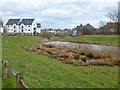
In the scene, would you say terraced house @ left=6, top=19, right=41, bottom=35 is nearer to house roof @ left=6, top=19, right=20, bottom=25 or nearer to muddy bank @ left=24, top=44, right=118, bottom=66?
house roof @ left=6, top=19, right=20, bottom=25

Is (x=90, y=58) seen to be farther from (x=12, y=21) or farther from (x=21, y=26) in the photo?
(x=12, y=21)

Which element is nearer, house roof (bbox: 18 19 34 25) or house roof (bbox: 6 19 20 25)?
house roof (bbox: 18 19 34 25)

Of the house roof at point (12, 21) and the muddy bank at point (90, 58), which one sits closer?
the muddy bank at point (90, 58)

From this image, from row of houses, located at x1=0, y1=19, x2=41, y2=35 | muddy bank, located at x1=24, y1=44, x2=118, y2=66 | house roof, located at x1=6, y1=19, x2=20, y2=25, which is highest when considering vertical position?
house roof, located at x1=6, y1=19, x2=20, y2=25

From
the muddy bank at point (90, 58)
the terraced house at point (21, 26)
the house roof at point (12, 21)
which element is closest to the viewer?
the muddy bank at point (90, 58)

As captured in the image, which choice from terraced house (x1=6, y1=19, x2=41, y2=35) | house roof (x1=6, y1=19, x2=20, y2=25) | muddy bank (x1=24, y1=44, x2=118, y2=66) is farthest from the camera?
house roof (x1=6, y1=19, x2=20, y2=25)

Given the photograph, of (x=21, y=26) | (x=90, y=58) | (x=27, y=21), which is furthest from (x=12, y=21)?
(x=90, y=58)

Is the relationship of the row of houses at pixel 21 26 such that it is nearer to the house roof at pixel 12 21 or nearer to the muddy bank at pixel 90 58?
the house roof at pixel 12 21

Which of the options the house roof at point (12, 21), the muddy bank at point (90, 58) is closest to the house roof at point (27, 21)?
the house roof at point (12, 21)

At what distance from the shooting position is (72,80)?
7934mm

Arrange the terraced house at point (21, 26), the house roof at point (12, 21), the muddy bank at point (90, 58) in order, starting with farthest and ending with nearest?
the house roof at point (12, 21)
the terraced house at point (21, 26)
the muddy bank at point (90, 58)

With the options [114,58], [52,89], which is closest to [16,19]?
[114,58]

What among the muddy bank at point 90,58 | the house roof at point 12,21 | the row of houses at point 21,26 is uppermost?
the house roof at point 12,21

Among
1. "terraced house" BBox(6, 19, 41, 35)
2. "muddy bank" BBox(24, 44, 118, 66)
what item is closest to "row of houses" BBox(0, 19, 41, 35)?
"terraced house" BBox(6, 19, 41, 35)
